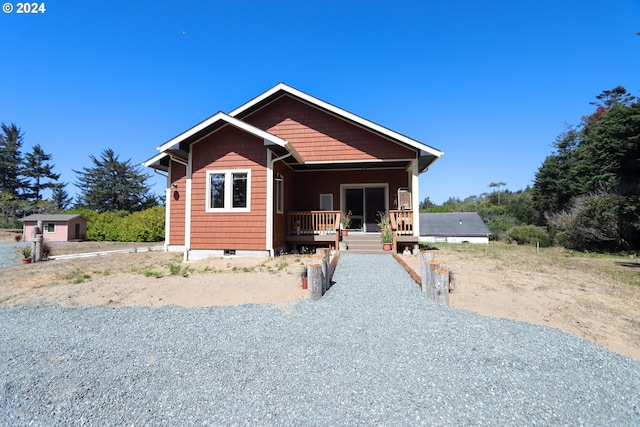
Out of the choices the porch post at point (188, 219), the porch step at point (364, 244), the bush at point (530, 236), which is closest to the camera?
the porch post at point (188, 219)

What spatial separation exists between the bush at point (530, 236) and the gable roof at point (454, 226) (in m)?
2.18

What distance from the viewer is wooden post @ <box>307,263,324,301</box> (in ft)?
16.4

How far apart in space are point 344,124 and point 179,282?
857 cm

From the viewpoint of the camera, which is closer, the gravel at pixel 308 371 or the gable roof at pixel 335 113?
the gravel at pixel 308 371

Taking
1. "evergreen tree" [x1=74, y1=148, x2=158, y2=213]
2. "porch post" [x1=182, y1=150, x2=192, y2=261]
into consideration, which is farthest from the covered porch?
"evergreen tree" [x1=74, y1=148, x2=158, y2=213]

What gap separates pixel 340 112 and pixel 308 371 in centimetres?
1039

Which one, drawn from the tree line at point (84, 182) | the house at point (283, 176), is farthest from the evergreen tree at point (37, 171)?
the house at point (283, 176)

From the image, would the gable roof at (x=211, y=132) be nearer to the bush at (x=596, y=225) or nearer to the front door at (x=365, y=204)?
the front door at (x=365, y=204)

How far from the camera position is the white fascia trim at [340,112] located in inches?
425

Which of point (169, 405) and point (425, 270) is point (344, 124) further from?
point (169, 405)


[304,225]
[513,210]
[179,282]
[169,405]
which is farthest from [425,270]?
[513,210]

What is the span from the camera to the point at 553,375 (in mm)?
2820

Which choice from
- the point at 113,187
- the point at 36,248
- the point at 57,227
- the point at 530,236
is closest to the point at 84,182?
the point at 113,187

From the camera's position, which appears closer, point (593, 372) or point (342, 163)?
point (593, 372)
